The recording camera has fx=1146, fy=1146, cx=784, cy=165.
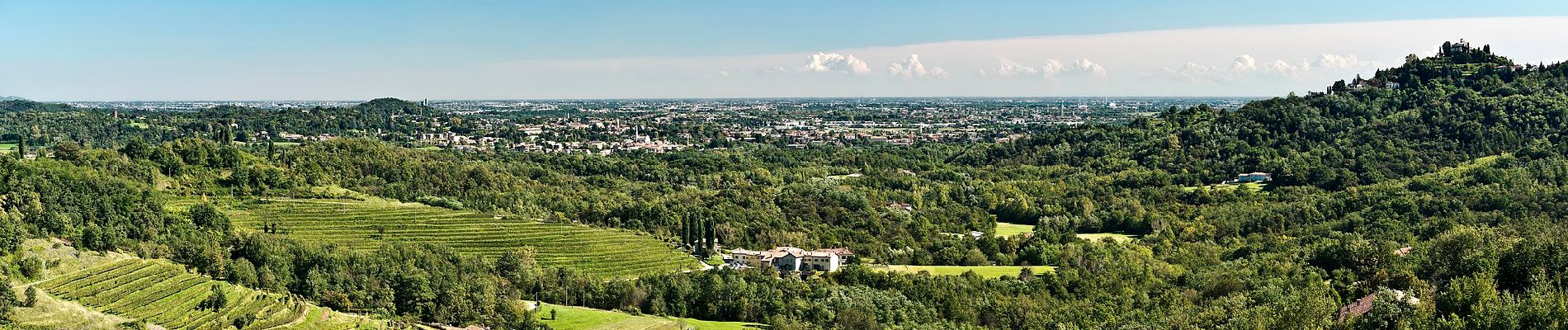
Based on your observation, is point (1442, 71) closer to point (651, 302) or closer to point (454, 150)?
point (651, 302)

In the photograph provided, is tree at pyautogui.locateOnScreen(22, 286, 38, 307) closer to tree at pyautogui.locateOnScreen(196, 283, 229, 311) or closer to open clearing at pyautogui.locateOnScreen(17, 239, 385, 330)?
open clearing at pyautogui.locateOnScreen(17, 239, 385, 330)

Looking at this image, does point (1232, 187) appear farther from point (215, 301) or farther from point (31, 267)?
point (31, 267)

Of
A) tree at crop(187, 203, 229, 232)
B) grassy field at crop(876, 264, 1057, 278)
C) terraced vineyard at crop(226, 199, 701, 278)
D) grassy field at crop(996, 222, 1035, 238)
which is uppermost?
tree at crop(187, 203, 229, 232)

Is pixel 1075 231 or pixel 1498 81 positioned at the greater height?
pixel 1498 81

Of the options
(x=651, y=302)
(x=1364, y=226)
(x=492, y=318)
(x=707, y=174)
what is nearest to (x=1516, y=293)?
(x=1364, y=226)

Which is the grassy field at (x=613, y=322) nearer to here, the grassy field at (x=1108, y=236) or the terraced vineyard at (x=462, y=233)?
the terraced vineyard at (x=462, y=233)

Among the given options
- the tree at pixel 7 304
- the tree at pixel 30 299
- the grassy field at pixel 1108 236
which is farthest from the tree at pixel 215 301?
the grassy field at pixel 1108 236

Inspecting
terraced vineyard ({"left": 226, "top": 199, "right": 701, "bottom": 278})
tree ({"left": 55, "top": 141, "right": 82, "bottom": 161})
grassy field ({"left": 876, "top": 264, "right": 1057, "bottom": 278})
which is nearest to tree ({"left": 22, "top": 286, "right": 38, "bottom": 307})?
terraced vineyard ({"left": 226, "top": 199, "right": 701, "bottom": 278})
